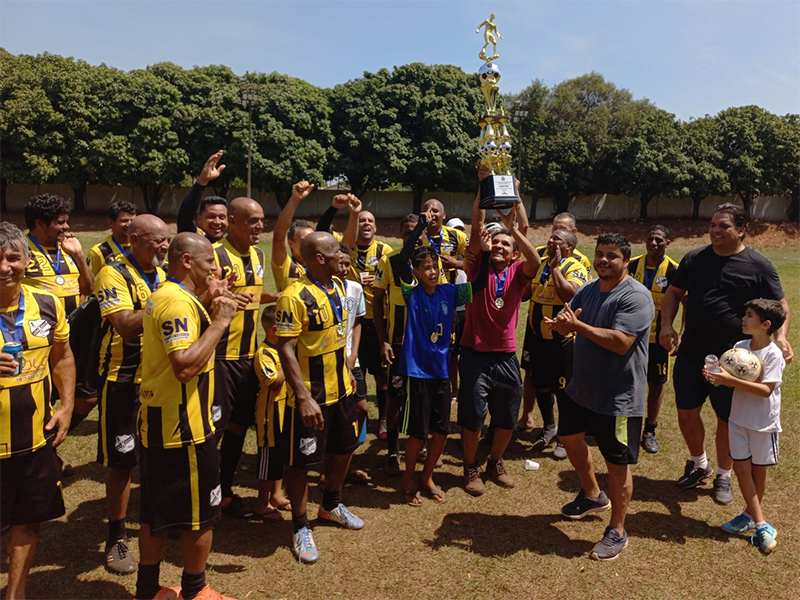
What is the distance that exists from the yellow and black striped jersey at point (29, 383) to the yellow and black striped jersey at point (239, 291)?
1.39 metres

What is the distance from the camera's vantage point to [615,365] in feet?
15.3

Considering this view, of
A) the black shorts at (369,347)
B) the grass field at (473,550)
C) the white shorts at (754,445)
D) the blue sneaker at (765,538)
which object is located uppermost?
the black shorts at (369,347)

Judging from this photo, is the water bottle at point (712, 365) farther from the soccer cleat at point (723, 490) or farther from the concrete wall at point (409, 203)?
the concrete wall at point (409, 203)

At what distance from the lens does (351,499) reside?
562 centimetres

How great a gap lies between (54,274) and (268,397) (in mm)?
2469

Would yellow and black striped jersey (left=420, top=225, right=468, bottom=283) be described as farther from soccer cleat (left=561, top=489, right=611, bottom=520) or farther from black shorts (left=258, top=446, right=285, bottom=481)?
black shorts (left=258, top=446, right=285, bottom=481)

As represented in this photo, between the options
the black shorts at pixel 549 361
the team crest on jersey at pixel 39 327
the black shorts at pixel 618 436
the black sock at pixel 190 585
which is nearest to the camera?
the team crest on jersey at pixel 39 327

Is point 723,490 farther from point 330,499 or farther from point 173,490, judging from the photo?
point 173,490

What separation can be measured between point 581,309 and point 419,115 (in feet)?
121

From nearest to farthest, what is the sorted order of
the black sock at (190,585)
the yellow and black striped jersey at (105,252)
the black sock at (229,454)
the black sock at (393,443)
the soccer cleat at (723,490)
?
the black sock at (190,585) → the black sock at (229,454) → the soccer cleat at (723,490) → the yellow and black striped jersey at (105,252) → the black sock at (393,443)

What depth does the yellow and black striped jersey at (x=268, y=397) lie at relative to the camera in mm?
4703

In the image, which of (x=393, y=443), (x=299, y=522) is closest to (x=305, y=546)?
(x=299, y=522)

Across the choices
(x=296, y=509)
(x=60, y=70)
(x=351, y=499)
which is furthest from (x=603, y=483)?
(x=60, y=70)

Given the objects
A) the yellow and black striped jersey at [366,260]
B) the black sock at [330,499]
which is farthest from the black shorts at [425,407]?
the yellow and black striped jersey at [366,260]
